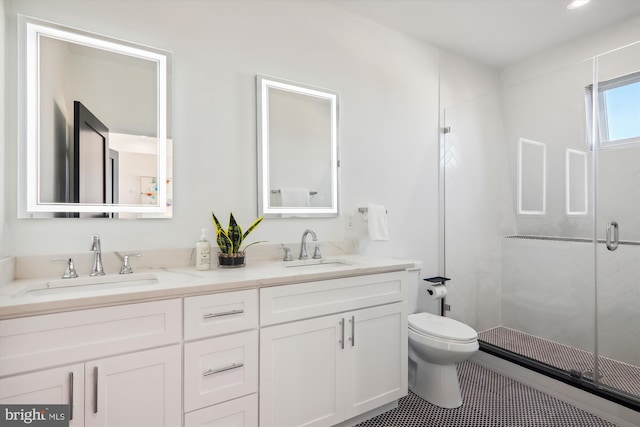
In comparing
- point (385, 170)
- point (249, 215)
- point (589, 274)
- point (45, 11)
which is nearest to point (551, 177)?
point (589, 274)

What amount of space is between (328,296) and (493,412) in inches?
49.7


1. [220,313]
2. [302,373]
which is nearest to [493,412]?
[302,373]

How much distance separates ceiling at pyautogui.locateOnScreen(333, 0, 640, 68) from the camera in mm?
2281

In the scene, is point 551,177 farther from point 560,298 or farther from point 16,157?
point 16,157

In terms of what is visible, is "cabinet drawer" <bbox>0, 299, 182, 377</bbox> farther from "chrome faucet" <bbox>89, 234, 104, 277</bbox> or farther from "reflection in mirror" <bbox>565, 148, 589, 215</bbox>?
"reflection in mirror" <bbox>565, 148, 589, 215</bbox>

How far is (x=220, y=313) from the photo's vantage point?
1352mm

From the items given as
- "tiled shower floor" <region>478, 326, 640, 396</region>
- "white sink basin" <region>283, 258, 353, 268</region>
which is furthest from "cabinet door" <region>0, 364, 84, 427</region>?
"tiled shower floor" <region>478, 326, 640, 396</region>

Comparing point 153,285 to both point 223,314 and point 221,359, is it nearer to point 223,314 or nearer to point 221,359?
point 223,314

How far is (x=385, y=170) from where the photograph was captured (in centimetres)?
254

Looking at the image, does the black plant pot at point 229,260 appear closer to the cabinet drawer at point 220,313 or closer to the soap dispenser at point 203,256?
the soap dispenser at point 203,256

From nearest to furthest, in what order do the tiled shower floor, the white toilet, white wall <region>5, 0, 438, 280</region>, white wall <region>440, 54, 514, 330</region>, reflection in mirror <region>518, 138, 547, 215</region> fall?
white wall <region>5, 0, 438, 280</region> → the white toilet → the tiled shower floor → reflection in mirror <region>518, 138, 547, 215</region> → white wall <region>440, 54, 514, 330</region>

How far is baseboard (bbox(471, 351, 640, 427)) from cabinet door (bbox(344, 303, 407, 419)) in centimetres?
98

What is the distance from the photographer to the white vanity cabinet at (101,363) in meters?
1.03

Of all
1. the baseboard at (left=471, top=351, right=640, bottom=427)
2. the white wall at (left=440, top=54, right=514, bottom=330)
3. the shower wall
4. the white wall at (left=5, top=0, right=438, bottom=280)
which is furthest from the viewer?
the white wall at (left=440, top=54, right=514, bottom=330)
